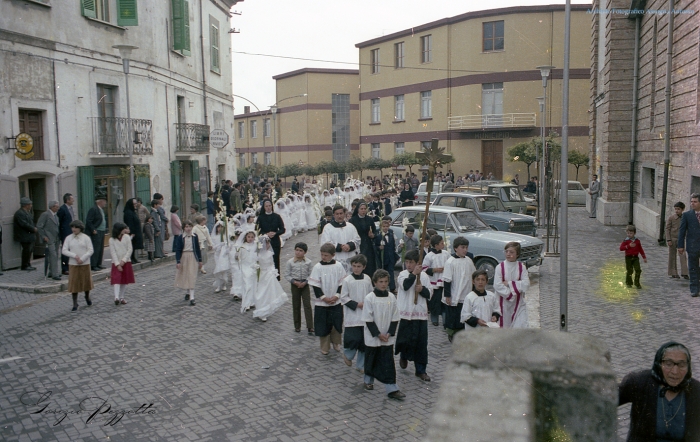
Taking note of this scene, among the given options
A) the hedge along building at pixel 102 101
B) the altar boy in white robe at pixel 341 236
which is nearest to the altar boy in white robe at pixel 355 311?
the altar boy in white robe at pixel 341 236

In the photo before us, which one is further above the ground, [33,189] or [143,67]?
[143,67]

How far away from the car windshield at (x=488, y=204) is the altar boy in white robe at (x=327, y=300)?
31.1 ft

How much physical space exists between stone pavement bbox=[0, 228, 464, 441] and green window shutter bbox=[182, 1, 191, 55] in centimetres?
1452

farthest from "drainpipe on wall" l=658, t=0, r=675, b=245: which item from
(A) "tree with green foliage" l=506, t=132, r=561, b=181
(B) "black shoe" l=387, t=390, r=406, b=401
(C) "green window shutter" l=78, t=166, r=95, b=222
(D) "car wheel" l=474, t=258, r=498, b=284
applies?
(A) "tree with green foliage" l=506, t=132, r=561, b=181

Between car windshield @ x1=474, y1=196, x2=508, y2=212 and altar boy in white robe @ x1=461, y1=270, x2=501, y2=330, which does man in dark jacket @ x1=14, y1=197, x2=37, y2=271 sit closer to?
altar boy in white robe @ x1=461, y1=270, x2=501, y2=330

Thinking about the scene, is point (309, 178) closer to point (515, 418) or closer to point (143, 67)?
point (143, 67)

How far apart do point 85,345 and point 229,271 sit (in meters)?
4.36

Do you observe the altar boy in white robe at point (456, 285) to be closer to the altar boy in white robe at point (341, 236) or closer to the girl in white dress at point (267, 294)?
the altar boy in white robe at point (341, 236)

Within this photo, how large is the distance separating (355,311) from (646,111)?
16.8 m

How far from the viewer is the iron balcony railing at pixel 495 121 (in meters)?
36.8

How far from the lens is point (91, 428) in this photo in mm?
6297

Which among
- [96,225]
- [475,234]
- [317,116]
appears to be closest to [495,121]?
[317,116]

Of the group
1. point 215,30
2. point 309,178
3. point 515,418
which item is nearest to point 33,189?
point 215,30

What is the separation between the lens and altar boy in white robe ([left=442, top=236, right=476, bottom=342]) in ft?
28.9
